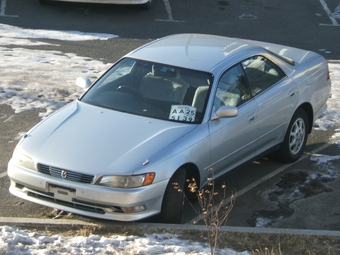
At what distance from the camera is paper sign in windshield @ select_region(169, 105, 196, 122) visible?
689cm

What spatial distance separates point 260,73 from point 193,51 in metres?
0.86

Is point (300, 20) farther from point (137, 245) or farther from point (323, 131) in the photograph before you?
point (137, 245)

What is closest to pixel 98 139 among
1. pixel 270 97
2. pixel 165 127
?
pixel 165 127

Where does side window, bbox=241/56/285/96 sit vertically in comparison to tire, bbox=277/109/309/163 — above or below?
above

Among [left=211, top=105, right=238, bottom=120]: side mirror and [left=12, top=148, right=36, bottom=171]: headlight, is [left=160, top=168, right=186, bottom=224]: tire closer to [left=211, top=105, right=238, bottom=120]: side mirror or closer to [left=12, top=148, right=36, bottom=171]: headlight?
[left=211, top=105, right=238, bottom=120]: side mirror

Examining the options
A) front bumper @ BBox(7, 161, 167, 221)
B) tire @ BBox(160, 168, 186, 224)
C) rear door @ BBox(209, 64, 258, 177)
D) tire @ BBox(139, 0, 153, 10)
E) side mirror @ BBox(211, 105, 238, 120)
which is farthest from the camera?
tire @ BBox(139, 0, 153, 10)

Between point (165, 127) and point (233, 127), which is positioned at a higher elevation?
point (165, 127)

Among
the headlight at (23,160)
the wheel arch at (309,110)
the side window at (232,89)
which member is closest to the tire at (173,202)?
the side window at (232,89)

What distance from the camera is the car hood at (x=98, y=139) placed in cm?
609

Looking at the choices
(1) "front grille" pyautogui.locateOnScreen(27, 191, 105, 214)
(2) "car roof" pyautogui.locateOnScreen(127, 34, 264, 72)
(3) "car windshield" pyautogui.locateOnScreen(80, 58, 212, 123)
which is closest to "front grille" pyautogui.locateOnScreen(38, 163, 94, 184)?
(1) "front grille" pyautogui.locateOnScreen(27, 191, 105, 214)

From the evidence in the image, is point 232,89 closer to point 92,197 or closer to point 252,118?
point 252,118

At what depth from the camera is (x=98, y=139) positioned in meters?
6.48

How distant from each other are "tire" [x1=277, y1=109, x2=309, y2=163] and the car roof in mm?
996

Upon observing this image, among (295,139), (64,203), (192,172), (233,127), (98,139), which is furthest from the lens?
(295,139)
